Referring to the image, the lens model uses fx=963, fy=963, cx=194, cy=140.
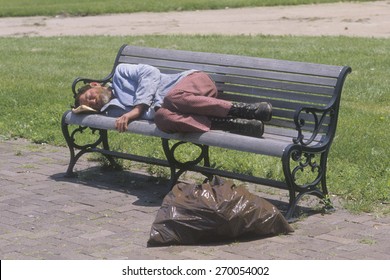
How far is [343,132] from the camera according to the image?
28.7 feet

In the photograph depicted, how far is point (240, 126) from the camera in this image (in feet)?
22.5

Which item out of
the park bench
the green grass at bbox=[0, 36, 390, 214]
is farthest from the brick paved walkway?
the green grass at bbox=[0, 36, 390, 214]

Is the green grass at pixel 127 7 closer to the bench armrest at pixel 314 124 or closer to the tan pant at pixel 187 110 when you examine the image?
the tan pant at pixel 187 110

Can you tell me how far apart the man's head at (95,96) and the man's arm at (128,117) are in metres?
0.41

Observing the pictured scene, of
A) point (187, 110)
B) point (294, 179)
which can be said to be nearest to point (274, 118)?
point (187, 110)

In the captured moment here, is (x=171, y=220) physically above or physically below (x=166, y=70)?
below

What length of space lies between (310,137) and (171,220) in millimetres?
1312

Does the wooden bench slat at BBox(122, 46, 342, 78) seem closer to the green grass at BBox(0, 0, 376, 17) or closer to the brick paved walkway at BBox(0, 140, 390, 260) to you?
the brick paved walkway at BBox(0, 140, 390, 260)

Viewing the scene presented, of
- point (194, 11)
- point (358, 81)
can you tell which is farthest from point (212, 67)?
point (194, 11)

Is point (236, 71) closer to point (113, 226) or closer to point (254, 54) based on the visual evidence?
point (113, 226)

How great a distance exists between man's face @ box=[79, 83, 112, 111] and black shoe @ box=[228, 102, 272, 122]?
1277mm

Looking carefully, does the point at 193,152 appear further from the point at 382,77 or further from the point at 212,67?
the point at 382,77

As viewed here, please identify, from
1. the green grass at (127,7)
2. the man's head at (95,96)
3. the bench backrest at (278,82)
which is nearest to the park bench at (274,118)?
the bench backrest at (278,82)

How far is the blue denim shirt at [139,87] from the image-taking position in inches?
292
